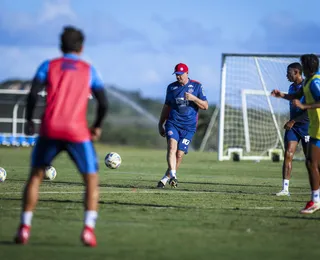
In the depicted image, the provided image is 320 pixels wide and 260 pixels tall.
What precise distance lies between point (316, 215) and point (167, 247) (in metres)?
4.16

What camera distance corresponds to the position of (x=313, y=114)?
41.2 ft

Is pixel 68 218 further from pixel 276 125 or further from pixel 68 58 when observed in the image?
pixel 276 125

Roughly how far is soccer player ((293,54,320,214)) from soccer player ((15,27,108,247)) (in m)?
4.20

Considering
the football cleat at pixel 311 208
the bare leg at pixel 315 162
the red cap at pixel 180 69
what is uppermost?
the red cap at pixel 180 69

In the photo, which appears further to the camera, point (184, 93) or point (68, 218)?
point (184, 93)

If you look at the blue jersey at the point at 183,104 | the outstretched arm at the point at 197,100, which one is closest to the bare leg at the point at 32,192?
the outstretched arm at the point at 197,100

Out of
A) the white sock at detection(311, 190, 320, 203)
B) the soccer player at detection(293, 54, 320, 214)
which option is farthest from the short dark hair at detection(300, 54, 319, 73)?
the white sock at detection(311, 190, 320, 203)

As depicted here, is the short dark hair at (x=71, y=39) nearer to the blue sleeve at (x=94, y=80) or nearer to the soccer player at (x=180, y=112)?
the blue sleeve at (x=94, y=80)

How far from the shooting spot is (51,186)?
644 inches

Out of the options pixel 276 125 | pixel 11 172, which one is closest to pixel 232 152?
pixel 276 125

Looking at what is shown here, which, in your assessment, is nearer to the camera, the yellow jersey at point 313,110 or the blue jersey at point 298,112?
the yellow jersey at point 313,110

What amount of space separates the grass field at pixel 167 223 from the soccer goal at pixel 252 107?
15.3 metres

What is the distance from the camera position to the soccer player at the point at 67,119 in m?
8.67

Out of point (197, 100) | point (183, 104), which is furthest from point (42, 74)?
point (183, 104)
